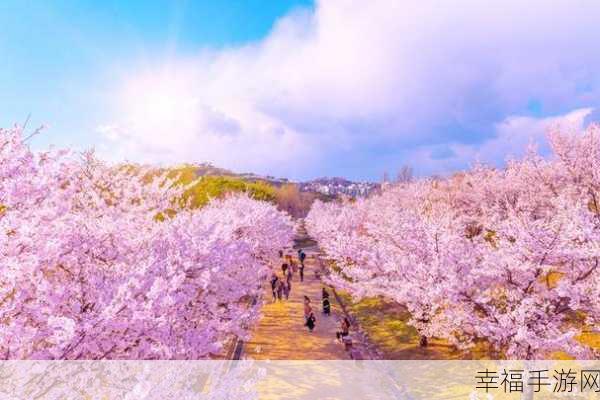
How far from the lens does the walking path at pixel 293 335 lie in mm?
20844

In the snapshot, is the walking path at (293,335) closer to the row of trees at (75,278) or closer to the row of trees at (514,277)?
the row of trees at (514,277)

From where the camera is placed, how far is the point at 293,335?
24.2 meters

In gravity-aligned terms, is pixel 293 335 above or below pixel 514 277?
below

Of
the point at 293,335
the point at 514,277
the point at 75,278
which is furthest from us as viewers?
the point at 293,335

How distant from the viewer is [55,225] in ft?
26.2

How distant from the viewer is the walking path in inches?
821

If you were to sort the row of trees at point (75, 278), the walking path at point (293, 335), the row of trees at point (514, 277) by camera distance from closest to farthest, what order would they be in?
the row of trees at point (75, 278) → the row of trees at point (514, 277) → the walking path at point (293, 335)

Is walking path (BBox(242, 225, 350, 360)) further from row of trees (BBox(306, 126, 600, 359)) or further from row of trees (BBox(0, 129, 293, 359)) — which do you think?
row of trees (BBox(0, 129, 293, 359))

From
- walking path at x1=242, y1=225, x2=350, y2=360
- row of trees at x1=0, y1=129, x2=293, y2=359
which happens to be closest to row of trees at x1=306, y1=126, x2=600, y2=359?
→ walking path at x1=242, y1=225, x2=350, y2=360

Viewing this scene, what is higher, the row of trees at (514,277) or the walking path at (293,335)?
the row of trees at (514,277)

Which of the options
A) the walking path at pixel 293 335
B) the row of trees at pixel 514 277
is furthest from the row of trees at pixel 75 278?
the walking path at pixel 293 335

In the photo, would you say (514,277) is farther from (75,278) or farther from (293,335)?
(293,335)

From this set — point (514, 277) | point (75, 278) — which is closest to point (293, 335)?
point (514, 277)

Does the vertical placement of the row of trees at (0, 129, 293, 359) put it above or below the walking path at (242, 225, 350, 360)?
above
